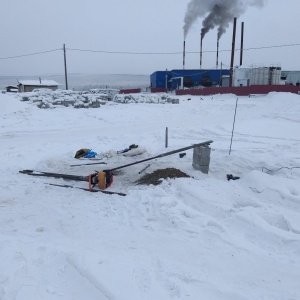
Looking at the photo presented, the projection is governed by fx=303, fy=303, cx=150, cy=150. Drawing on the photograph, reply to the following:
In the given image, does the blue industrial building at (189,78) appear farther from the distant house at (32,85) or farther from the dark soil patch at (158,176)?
the dark soil patch at (158,176)

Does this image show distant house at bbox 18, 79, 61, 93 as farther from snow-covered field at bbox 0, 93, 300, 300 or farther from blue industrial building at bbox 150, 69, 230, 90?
snow-covered field at bbox 0, 93, 300, 300

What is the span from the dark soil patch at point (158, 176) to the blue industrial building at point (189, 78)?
4092 centimetres

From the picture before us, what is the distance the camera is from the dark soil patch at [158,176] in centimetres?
685

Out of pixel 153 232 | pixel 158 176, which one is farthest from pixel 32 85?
pixel 153 232

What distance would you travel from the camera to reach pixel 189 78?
4750cm

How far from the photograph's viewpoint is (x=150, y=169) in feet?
26.1

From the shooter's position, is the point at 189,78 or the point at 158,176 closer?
the point at 158,176

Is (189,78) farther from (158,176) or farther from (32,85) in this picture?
(158,176)

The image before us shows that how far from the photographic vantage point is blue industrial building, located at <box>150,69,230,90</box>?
47.4 metres

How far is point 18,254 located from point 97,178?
2.92m

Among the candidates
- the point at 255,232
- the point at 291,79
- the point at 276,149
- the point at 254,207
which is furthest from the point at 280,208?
the point at 291,79

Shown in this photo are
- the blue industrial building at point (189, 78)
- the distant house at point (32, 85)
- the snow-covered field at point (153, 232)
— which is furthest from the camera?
the distant house at point (32, 85)

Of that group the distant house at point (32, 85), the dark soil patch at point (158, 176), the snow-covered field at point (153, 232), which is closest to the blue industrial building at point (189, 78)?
the distant house at point (32, 85)

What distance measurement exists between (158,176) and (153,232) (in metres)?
2.47
